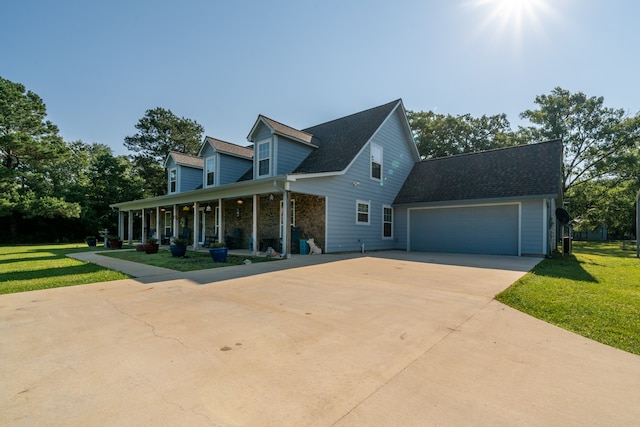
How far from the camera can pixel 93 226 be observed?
26.9 metres

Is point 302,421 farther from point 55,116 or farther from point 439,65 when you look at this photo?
point 55,116

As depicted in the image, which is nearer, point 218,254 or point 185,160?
point 218,254

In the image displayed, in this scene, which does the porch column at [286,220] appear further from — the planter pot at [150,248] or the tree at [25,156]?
the tree at [25,156]

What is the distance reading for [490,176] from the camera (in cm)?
1405

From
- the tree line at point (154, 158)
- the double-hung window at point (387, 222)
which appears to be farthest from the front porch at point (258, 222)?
the tree line at point (154, 158)

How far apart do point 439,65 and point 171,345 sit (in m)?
11.3

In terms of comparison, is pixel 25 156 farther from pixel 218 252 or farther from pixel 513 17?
pixel 513 17

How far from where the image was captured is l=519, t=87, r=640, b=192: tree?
24.1 meters

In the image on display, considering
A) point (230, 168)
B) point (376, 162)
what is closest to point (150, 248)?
point (230, 168)

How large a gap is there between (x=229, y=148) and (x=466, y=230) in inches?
518

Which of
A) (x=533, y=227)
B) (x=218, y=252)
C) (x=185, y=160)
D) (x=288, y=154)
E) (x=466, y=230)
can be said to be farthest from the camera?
(x=185, y=160)

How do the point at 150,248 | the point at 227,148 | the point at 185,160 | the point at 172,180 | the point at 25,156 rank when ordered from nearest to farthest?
the point at 150,248, the point at 227,148, the point at 185,160, the point at 172,180, the point at 25,156

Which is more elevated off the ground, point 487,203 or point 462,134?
point 462,134

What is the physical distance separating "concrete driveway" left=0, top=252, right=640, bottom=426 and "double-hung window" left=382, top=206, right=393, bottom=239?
10.3 meters
